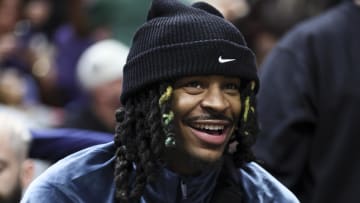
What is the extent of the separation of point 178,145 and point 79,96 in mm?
5141

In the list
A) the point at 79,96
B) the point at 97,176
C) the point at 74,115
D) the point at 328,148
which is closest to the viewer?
the point at 97,176

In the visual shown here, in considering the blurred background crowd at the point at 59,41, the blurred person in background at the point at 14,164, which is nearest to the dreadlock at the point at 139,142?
the blurred person in background at the point at 14,164

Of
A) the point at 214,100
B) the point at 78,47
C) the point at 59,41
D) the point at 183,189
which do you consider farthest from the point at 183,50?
the point at 59,41

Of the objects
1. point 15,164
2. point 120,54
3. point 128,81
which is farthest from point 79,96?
point 128,81

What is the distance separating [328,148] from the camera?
273 inches

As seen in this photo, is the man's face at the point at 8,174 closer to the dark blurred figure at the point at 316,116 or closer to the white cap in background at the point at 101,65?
the dark blurred figure at the point at 316,116

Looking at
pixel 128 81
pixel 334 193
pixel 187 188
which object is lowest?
pixel 334 193

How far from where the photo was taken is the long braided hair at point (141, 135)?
5.17m

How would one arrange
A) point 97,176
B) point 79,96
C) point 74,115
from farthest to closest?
1. point 79,96
2. point 74,115
3. point 97,176

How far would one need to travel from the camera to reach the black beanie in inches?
205

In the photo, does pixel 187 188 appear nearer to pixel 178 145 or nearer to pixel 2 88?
pixel 178 145

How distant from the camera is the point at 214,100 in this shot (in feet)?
17.0

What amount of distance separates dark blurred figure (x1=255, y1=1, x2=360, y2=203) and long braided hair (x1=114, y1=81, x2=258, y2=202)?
62.7 inches

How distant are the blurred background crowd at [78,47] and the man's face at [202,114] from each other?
3.32 m
